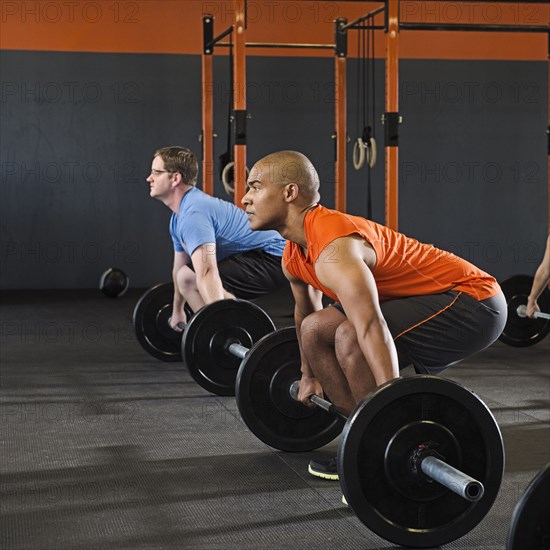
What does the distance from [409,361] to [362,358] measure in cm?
30

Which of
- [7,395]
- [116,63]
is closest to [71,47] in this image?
[116,63]

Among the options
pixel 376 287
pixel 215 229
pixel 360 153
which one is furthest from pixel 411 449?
pixel 360 153

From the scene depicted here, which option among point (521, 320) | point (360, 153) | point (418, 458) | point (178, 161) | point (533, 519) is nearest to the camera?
point (533, 519)

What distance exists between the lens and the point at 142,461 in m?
2.65

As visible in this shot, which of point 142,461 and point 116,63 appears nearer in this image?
point 142,461

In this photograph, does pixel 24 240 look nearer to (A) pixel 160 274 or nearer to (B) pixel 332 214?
(A) pixel 160 274

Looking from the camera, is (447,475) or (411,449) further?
(411,449)

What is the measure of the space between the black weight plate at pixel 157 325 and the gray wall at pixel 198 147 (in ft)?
11.3

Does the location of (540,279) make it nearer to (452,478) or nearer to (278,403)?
(278,403)

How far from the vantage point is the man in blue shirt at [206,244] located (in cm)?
353

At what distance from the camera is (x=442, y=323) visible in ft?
7.57

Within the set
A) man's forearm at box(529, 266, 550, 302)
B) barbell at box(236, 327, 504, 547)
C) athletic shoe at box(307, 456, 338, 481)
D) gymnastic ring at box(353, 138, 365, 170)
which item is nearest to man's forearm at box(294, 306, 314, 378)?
athletic shoe at box(307, 456, 338, 481)

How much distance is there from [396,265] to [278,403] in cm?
66

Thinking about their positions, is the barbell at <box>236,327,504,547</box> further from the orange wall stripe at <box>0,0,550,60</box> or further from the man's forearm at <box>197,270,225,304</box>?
the orange wall stripe at <box>0,0,550,60</box>
